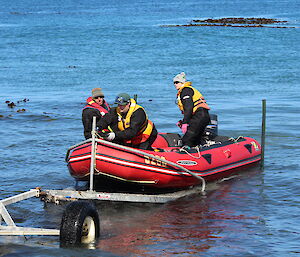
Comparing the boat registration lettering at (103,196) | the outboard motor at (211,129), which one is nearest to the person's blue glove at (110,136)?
the boat registration lettering at (103,196)

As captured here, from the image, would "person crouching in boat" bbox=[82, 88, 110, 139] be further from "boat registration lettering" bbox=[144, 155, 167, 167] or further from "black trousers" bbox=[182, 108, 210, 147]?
"black trousers" bbox=[182, 108, 210, 147]

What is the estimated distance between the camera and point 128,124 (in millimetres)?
11789

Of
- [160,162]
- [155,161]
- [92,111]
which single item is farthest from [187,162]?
[92,111]

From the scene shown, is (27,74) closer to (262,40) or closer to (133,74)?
(133,74)

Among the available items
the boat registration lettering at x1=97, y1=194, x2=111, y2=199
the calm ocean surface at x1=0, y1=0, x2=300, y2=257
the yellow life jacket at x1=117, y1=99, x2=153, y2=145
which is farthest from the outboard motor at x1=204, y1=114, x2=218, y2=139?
the boat registration lettering at x1=97, y1=194, x2=111, y2=199

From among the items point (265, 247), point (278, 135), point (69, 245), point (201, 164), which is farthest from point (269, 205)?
point (278, 135)

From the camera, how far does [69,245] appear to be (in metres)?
9.01

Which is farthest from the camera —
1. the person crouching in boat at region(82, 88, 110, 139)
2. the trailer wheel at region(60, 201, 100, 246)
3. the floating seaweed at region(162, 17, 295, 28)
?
the floating seaweed at region(162, 17, 295, 28)

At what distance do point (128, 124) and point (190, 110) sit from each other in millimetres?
1678

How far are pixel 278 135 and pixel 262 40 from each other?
34.3 m

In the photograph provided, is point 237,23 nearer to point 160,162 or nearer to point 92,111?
point 92,111

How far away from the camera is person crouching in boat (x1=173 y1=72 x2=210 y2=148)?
Answer: 12.9 meters

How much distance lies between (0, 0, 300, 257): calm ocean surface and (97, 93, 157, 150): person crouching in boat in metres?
1.24

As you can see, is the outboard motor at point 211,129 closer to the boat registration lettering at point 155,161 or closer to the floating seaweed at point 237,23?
the boat registration lettering at point 155,161
